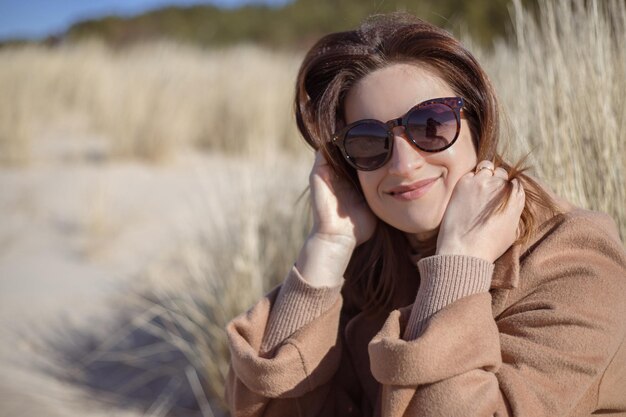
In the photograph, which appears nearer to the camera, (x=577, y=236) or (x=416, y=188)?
(x=577, y=236)

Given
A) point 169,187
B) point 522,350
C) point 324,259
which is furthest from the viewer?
point 169,187

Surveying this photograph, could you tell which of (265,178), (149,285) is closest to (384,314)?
(265,178)

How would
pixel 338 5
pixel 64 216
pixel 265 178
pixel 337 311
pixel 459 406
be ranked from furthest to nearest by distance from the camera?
1. pixel 338 5
2. pixel 64 216
3. pixel 265 178
4. pixel 337 311
5. pixel 459 406

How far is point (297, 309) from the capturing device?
1.72 meters

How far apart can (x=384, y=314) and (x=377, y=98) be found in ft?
2.04

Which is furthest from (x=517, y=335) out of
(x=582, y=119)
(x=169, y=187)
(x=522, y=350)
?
(x=169, y=187)

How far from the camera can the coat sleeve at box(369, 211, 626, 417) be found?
51.8 inches

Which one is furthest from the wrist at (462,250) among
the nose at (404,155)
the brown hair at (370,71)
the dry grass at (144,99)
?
the dry grass at (144,99)

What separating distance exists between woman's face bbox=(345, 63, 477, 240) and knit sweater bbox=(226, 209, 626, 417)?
6.8 inches

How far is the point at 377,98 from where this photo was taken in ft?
5.33

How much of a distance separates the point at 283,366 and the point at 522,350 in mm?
594

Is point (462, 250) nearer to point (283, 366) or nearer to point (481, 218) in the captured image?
point (481, 218)

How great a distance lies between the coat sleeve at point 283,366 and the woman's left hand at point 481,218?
16.9 inches

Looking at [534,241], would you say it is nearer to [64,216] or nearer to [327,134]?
[327,134]
